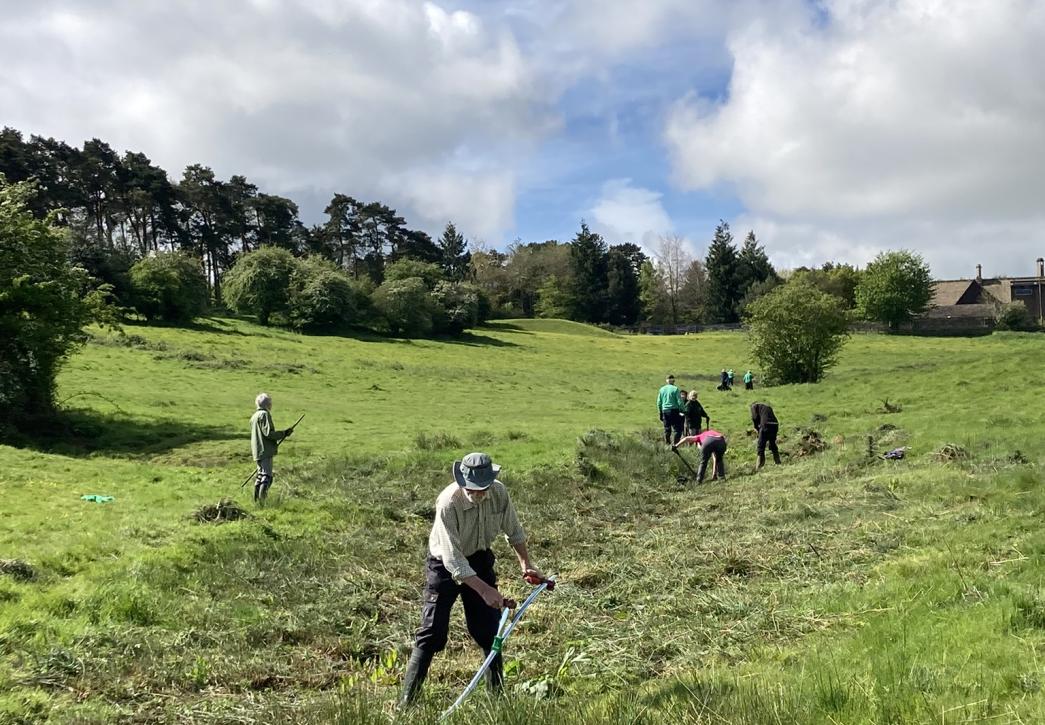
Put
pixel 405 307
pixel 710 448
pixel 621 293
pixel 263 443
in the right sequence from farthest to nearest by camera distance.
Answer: pixel 621 293 → pixel 405 307 → pixel 710 448 → pixel 263 443

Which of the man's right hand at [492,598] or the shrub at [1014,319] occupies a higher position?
the shrub at [1014,319]

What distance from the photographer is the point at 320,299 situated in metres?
57.8

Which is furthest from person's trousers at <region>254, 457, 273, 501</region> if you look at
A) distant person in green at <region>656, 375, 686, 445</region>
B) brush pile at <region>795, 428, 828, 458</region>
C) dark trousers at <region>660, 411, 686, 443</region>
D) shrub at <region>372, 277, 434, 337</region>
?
shrub at <region>372, 277, 434, 337</region>

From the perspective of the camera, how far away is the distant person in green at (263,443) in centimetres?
1348

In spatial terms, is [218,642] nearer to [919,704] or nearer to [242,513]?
[242,513]

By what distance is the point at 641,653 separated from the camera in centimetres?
682

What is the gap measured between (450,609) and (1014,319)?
285 ft

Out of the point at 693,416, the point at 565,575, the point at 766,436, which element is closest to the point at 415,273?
the point at 693,416

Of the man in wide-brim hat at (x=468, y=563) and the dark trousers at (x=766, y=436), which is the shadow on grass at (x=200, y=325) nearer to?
the dark trousers at (x=766, y=436)

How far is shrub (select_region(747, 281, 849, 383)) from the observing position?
37.9 m

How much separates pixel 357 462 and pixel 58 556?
871 cm

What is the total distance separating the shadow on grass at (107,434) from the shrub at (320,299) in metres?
34.6

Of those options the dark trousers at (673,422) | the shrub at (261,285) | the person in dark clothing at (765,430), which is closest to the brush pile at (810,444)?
the person in dark clothing at (765,430)

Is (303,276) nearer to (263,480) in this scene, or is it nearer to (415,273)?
(415,273)
